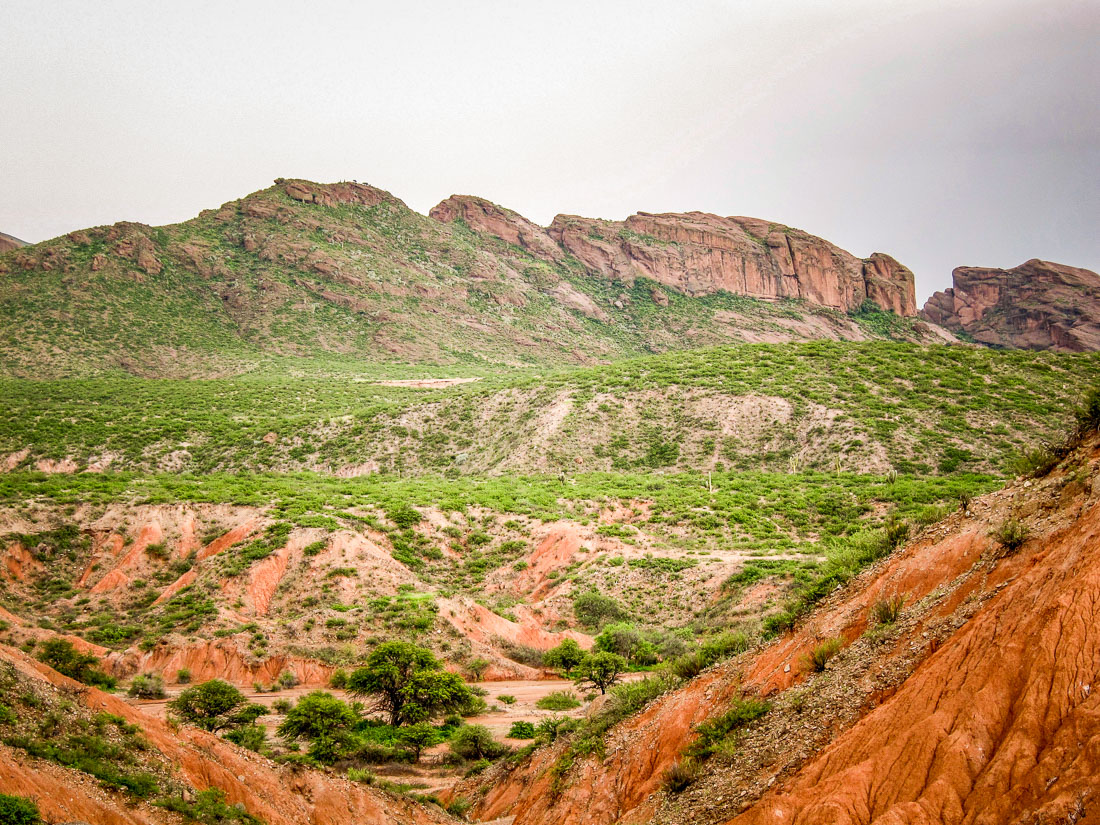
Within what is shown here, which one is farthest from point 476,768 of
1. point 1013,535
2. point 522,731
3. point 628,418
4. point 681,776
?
point 628,418

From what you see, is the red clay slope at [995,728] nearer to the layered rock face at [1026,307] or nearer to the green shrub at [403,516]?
the green shrub at [403,516]

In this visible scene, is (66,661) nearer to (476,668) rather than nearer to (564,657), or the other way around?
(476,668)

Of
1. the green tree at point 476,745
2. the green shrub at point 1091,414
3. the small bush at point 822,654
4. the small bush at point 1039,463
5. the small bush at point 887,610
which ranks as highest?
the green shrub at point 1091,414

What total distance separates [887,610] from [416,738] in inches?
541

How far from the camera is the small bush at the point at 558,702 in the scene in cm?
2145

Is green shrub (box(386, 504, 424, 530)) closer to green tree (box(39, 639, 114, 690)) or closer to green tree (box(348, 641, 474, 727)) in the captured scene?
green tree (box(348, 641, 474, 727))

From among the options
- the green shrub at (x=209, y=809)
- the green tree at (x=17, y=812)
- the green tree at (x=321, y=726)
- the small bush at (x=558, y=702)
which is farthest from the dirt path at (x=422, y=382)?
the green tree at (x=17, y=812)

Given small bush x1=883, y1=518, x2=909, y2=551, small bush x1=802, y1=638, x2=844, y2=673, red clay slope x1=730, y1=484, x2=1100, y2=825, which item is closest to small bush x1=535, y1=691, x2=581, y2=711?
small bush x1=883, y1=518, x2=909, y2=551

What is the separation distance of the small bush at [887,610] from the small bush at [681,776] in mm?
3132

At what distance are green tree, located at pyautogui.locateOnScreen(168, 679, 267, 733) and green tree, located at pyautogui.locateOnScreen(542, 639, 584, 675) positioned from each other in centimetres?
1080

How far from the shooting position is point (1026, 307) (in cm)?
13888

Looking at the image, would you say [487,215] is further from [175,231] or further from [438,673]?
[438,673]

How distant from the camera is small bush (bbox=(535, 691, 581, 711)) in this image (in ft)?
70.4

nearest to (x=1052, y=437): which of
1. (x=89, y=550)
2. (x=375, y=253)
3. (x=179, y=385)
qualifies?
(x=89, y=550)
